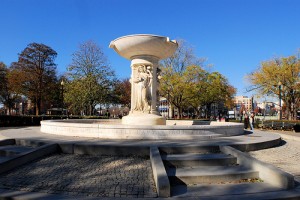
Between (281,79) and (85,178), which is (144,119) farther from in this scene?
(281,79)

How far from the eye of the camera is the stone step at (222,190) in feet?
15.9

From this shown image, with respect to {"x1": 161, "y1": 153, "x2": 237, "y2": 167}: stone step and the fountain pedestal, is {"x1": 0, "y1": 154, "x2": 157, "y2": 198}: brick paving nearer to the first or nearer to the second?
{"x1": 161, "y1": 153, "x2": 237, "y2": 167}: stone step

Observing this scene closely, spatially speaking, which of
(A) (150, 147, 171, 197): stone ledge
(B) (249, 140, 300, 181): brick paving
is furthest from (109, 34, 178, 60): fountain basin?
(A) (150, 147, 171, 197): stone ledge

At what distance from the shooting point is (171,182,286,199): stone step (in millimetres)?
4859

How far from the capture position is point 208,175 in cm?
571

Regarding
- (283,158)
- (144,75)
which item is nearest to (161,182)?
(283,158)

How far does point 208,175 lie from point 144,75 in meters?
9.00

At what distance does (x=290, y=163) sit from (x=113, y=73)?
1303 inches

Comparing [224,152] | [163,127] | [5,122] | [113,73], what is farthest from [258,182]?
[113,73]

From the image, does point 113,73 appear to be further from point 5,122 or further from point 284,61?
point 284,61

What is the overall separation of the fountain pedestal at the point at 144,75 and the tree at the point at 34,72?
31888mm

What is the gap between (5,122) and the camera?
2559cm

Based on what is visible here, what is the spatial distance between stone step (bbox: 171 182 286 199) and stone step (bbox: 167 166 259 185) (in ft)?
0.67

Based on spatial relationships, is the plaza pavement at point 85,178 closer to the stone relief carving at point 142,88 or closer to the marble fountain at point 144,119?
the marble fountain at point 144,119
